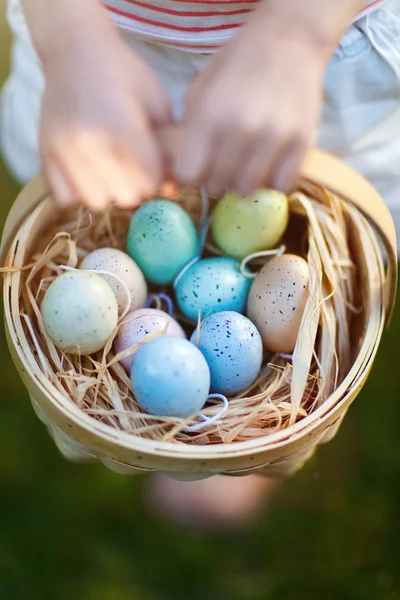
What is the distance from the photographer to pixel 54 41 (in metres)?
0.73

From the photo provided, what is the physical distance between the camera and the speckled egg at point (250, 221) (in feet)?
3.10

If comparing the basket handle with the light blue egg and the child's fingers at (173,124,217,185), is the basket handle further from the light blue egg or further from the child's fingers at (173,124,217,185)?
the light blue egg

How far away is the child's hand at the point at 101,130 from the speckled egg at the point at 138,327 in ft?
0.86

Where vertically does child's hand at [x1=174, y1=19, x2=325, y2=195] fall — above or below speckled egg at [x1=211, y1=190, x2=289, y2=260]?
above

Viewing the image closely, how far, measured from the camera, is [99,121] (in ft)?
2.15

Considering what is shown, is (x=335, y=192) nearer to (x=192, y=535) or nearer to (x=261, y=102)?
(x=261, y=102)

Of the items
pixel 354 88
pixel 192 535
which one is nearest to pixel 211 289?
pixel 354 88

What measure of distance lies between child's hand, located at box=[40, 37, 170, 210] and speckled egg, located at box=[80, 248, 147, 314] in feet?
0.89

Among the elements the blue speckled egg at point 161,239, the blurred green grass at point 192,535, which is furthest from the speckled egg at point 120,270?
the blurred green grass at point 192,535

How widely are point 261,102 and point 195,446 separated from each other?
0.38m

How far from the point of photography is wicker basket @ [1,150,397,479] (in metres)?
0.74

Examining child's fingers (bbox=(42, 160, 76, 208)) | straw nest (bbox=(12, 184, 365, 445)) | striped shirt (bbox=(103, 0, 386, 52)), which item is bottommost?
straw nest (bbox=(12, 184, 365, 445))

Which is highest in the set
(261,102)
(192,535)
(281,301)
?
(261,102)

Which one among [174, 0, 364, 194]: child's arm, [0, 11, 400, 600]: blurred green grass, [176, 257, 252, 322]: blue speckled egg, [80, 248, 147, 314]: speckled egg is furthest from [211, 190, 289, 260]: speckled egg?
→ [0, 11, 400, 600]: blurred green grass
